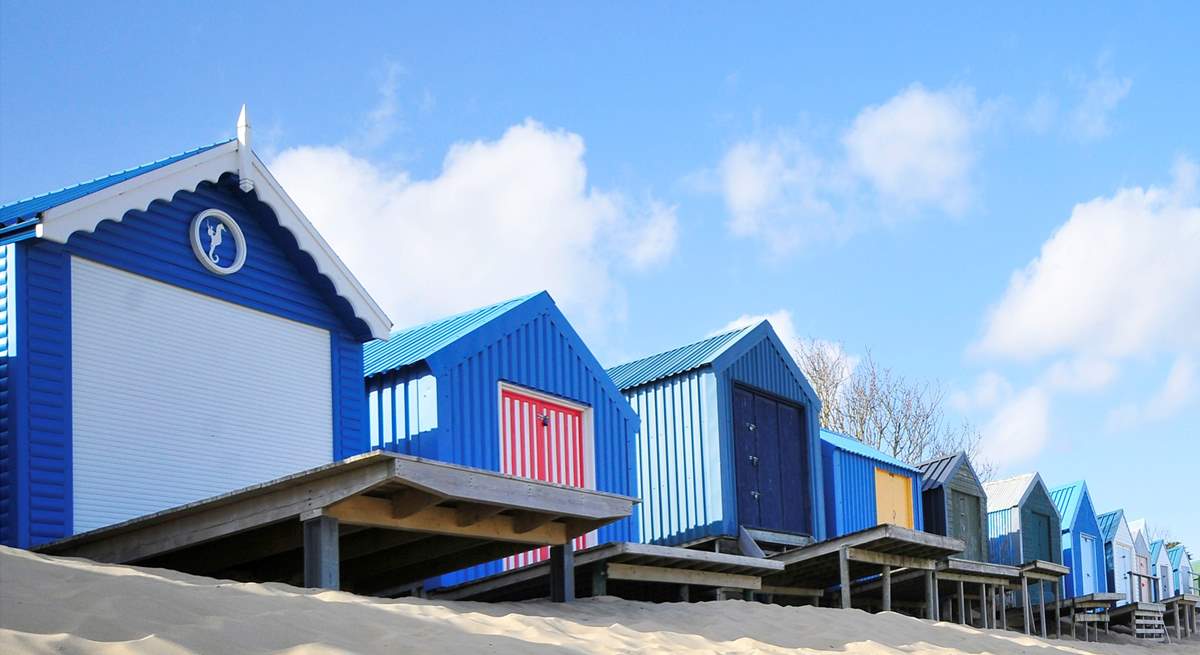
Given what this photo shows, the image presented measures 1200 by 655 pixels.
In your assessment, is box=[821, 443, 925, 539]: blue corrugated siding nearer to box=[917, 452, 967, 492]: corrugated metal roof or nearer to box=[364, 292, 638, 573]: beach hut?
box=[917, 452, 967, 492]: corrugated metal roof

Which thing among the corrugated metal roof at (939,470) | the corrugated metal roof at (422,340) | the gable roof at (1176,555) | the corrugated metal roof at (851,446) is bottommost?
the gable roof at (1176,555)

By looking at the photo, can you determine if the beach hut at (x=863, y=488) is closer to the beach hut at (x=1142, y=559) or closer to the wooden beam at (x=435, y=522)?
the wooden beam at (x=435, y=522)

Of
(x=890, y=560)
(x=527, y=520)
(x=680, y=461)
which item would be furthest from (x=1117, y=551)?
(x=527, y=520)

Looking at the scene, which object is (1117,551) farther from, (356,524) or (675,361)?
(356,524)

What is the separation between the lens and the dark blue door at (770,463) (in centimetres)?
1770

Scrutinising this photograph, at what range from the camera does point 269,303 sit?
12133 mm

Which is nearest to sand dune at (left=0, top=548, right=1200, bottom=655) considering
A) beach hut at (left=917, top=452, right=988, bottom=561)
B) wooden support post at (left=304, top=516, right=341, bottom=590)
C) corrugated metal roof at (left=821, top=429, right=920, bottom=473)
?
wooden support post at (left=304, top=516, right=341, bottom=590)

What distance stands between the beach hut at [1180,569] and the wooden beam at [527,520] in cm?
4122

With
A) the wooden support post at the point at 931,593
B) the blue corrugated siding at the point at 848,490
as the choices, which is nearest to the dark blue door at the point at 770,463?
the blue corrugated siding at the point at 848,490

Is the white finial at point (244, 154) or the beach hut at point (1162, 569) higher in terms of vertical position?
the white finial at point (244, 154)

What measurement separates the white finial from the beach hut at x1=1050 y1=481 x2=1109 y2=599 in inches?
1036

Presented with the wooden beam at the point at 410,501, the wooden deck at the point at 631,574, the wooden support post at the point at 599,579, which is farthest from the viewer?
the wooden support post at the point at 599,579

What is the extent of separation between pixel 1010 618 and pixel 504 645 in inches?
1003

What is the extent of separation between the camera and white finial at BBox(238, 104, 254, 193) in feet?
38.0
